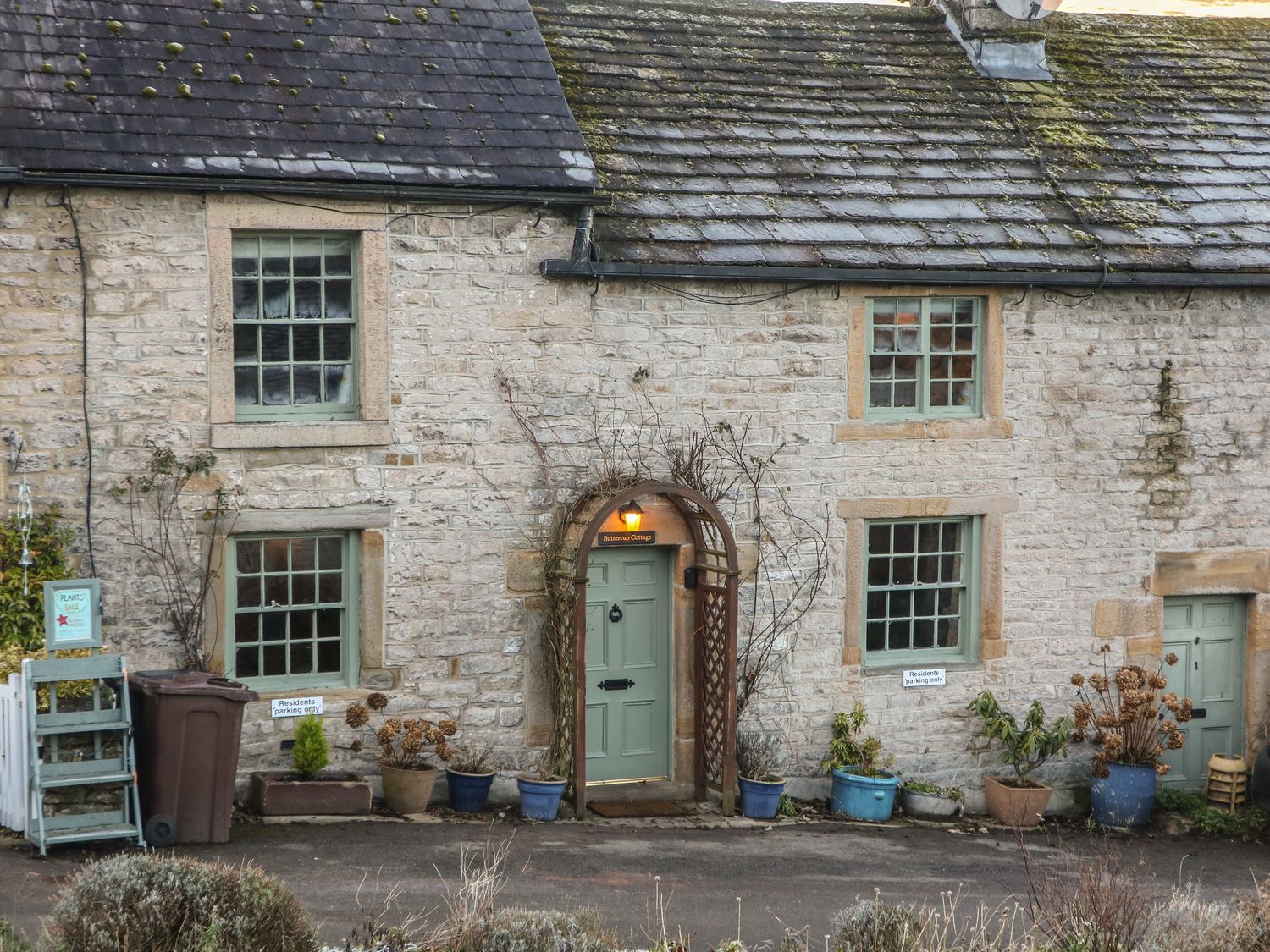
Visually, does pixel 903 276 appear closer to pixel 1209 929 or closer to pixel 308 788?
pixel 308 788

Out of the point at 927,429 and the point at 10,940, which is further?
the point at 927,429

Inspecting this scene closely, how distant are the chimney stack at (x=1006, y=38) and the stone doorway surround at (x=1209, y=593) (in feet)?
→ 16.8

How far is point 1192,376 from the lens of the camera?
1464 centimetres

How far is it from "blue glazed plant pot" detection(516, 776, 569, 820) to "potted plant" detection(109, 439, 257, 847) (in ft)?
7.66

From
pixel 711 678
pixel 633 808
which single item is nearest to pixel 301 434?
pixel 711 678

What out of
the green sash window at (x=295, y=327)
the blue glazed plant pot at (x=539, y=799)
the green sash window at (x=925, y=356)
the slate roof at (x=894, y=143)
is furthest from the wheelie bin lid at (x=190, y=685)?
the green sash window at (x=925, y=356)

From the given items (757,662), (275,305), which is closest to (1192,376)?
(757,662)

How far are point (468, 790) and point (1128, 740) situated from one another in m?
5.88

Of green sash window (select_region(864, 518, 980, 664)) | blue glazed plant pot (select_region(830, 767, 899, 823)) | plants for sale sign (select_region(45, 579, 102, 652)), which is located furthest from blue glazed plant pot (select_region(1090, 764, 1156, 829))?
plants for sale sign (select_region(45, 579, 102, 652))

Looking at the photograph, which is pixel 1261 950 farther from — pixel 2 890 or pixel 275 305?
pixel 275 305

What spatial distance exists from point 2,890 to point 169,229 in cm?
481

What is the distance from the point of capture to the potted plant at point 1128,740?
14.2m

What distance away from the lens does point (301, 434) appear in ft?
40.3

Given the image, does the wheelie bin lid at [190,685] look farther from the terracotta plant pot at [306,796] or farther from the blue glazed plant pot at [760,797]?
the blue glazed plant pot at [760,797]
